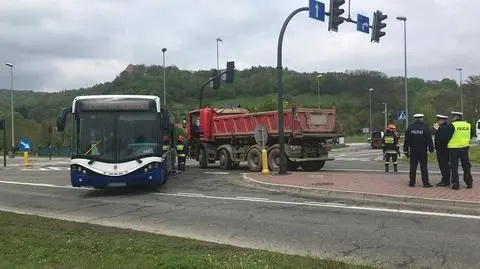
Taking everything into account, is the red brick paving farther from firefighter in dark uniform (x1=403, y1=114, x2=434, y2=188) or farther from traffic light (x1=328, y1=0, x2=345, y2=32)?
traffic light (x1=328, y1=0, x2=345, y2=32)

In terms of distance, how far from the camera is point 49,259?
23.5 feet

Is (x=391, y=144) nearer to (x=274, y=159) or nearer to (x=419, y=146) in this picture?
(x=274, y=159)

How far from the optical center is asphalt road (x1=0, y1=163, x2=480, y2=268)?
805 cm

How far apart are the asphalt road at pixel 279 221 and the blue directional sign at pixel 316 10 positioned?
6381mm

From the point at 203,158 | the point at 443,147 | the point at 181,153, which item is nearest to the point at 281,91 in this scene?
the point at 443,147

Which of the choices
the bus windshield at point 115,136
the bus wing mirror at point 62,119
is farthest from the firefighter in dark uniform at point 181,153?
the bus wing mirror at point 62,119

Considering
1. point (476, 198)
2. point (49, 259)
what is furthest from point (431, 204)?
point (49, 259)

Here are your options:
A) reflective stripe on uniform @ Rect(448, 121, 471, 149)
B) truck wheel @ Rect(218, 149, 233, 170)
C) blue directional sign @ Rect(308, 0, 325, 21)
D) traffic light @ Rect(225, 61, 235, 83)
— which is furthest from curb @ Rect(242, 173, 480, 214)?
traffic light @ Rect(225, 61, 235, 83)

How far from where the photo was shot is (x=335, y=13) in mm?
19469

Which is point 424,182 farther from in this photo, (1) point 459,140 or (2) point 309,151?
(2) point 309,151

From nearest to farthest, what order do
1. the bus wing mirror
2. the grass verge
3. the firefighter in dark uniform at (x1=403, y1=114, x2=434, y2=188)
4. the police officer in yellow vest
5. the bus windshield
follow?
1. the grass verge
2. the police officer in yellow vest
3. the firefighter in dark uniform at (x1=403, y1=114, x2=434, y2=188)
4. the bus wing mirror
5. the bus windshield

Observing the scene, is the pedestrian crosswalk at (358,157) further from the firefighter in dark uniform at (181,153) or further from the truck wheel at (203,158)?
the firefighter in dark uniform at (181,153)

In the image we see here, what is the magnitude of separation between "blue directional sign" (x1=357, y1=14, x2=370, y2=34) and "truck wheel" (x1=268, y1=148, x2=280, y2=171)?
536 cm

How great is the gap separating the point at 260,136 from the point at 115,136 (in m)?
6.01
